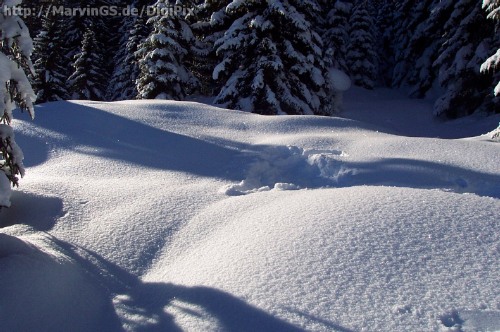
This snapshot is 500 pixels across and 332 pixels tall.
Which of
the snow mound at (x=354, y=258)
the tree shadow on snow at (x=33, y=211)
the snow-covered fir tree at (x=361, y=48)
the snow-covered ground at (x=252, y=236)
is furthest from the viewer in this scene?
the snow-covered fir tree at (x=361, y=48)

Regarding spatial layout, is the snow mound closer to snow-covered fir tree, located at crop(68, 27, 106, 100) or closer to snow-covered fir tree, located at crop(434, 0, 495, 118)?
snow-covered fir tree, located at crop(434, 0, 495, 118)

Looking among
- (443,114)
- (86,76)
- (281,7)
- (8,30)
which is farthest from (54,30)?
(8,30)

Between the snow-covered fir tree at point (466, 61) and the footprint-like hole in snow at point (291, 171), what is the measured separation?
14.3 metres

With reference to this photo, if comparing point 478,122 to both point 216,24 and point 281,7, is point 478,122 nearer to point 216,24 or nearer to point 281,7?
point 281,7

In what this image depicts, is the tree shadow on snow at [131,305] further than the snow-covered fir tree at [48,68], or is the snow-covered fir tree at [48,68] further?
the snow-covered fir tree at [48,68]

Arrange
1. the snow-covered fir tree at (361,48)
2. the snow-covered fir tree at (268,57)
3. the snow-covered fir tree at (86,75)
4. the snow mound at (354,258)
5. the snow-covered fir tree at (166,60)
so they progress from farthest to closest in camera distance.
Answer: the snow-covered fir tree at (361,48)
the snow-covered fir tree at (86,75)
the snow-covered fir tree at (166,60)
the snow-covered fir tree at (268,57)
the snow mound at (354,258)

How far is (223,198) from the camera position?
19.6 feet

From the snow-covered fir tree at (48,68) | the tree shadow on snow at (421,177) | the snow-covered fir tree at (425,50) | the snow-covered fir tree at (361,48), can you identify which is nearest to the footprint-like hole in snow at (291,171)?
the tree shadow on snow at (421,177)

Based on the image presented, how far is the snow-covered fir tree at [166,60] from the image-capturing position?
59.9 ft

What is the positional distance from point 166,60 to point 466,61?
43.0ft

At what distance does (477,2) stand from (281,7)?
392 inches

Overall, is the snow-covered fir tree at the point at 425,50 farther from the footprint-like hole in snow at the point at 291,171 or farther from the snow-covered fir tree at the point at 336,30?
the footprint-like hole in snow at the point at 291,171

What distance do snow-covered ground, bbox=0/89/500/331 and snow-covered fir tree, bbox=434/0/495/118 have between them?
1300cm

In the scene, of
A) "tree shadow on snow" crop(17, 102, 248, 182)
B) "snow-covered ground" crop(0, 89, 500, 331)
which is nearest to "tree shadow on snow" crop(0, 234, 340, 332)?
"snow-covered ground" crop(0, 89, 500, 331)
